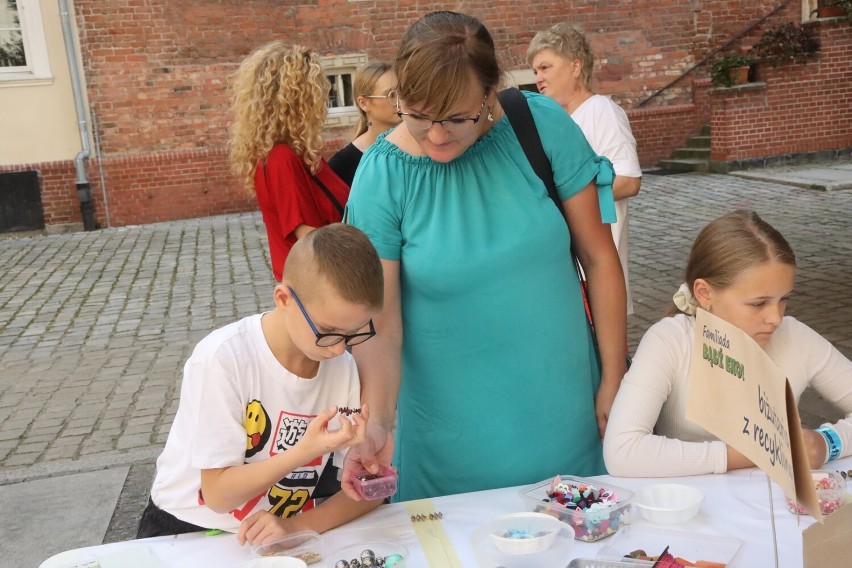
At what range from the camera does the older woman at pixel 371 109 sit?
4117mm

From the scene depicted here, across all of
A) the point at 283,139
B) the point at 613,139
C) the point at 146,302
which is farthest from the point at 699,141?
the point at 283,139

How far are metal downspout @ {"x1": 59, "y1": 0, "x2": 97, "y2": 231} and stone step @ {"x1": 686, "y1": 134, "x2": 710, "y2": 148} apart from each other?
29.5 feet

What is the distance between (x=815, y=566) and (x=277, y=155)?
272 cm

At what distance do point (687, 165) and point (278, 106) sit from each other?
445 inches

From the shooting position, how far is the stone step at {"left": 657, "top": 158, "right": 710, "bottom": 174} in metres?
13.7

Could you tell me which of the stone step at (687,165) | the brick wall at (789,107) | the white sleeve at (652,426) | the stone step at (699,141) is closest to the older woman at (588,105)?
the white sleeve at (652,426)

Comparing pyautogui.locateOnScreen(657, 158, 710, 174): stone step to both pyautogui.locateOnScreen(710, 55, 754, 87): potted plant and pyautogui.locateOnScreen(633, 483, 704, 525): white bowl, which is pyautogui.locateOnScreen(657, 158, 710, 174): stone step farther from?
pyautogui.locateOnScreen(633, 483, 704, 525): white bowl

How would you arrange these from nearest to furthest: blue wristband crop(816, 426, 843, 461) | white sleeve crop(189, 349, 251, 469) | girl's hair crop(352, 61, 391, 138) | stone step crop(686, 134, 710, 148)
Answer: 1. white sleeve crop(189, 349, 251, 469)
2. blue wristband crop(816, 426, 843, 461)
3. girl's hair crop(352, 61, 391, 138)
4. stone step crop(686, 134, 710, 148)

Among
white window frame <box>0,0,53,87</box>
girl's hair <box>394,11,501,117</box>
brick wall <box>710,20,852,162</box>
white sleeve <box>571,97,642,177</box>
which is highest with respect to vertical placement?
white window frame <box>0,0,53,87</box>

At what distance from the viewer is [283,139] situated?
12.1ft

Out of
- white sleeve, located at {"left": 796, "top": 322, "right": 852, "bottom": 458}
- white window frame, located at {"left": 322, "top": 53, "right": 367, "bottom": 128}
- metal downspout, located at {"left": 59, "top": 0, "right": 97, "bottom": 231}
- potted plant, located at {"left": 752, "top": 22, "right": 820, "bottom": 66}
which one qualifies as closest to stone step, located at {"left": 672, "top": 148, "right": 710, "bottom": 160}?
potted plant, located at {"left": 752, "top": 22, "right": 820, "bottom": 66}

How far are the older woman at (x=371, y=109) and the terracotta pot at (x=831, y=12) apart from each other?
11.3 metres

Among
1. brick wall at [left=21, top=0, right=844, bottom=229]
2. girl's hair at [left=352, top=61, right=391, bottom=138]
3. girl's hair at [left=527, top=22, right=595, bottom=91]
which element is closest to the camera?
girl's hair at [left=352, top=61, right=391, bottom=138]

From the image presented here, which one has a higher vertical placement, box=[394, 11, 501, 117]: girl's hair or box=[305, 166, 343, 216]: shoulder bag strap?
box=[394, 11, 501, 117]: girl's hair
